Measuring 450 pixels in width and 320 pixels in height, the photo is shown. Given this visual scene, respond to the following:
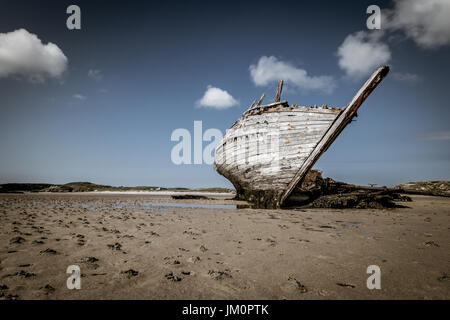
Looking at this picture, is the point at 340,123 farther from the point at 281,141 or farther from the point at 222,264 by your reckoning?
the point at 222,264

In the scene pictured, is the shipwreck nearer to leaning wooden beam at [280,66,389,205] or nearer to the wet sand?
leaning wooden beam at [280,66,389,205]

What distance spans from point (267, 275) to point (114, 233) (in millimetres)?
2981

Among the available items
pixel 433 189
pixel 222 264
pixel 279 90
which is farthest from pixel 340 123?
pixel 433 189

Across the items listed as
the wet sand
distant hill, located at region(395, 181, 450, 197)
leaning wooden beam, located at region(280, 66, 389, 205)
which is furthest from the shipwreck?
the wet sand

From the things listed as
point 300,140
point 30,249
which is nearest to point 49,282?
point 30,249

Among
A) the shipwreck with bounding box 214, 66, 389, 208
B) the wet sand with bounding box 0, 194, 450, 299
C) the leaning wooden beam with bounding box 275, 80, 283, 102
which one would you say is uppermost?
the leaning wooden beam with bounding box 275, 80, 283, 102

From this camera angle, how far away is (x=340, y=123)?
710 cm

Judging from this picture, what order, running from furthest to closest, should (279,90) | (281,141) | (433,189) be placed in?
1. (433,189)
2. (279,90)
3. (281,141)

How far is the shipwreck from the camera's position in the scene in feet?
23.9

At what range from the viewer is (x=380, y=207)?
8828mm

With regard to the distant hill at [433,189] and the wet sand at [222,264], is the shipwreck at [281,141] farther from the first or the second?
the wet sand at [222,264]

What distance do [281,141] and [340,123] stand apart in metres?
2.11

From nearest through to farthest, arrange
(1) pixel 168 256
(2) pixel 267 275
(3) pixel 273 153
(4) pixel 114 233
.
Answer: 1. (2) pixel 267 275
2. (1) pixel 168 256
3. (4) pixel 114 233
4. (3) pixel 273 153
